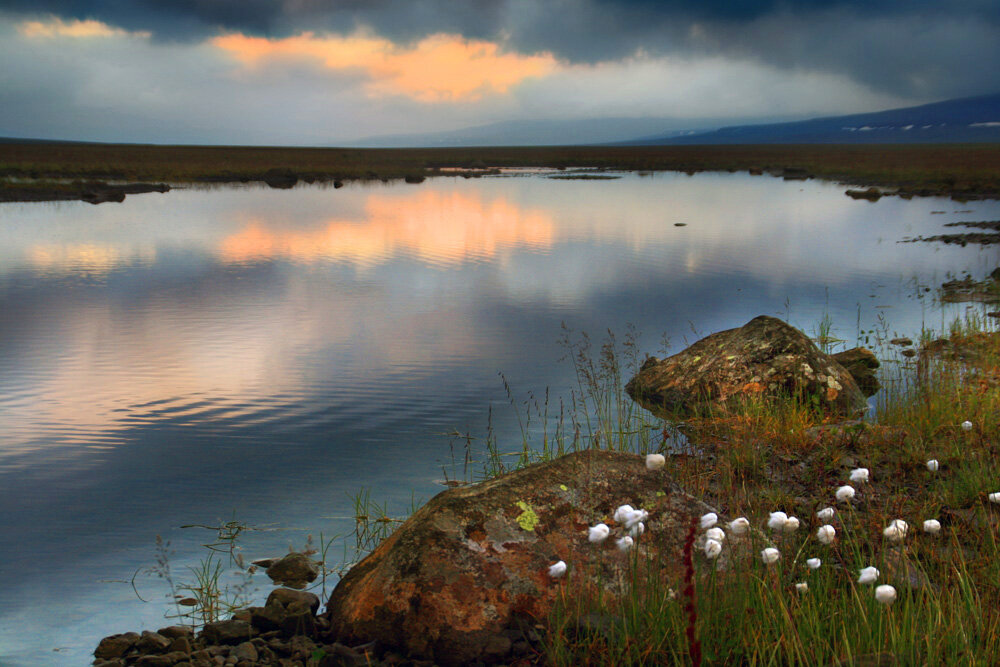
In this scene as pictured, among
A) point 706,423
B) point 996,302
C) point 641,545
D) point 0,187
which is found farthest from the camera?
A: point 0,187

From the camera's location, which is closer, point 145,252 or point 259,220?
point 145,252

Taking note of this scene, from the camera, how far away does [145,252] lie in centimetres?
2261

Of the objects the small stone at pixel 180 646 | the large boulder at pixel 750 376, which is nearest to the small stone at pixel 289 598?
the small stone at pixel 180 646

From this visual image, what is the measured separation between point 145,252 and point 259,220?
9.27m

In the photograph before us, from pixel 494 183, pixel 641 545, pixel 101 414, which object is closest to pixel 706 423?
pixel 641 545

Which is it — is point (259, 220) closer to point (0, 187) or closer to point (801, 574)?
point (0, 187)

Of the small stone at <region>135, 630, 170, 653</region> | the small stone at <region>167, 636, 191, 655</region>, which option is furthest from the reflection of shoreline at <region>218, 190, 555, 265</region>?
the small stone at <region>167, 636, 191, 655</region>

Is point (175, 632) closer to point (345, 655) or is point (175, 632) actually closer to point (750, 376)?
point (345, 655)

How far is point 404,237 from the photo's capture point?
86.9ft

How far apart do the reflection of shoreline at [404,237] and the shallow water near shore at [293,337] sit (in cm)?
20

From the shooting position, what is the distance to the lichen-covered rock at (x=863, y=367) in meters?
9.55

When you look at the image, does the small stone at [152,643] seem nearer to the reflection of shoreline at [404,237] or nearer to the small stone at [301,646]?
the small stone at [301,646]

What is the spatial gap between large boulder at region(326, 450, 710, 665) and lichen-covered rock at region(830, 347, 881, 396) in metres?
5.93

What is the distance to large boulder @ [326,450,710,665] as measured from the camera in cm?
388
